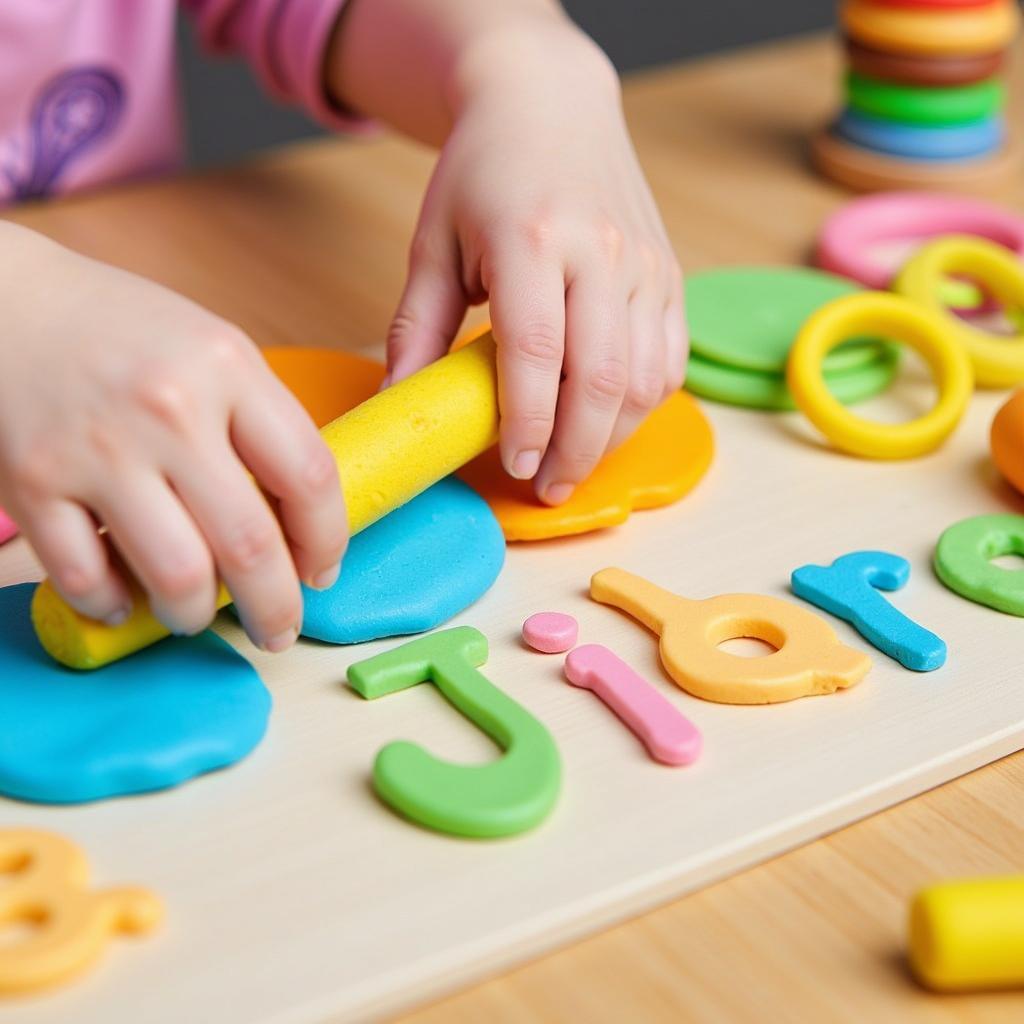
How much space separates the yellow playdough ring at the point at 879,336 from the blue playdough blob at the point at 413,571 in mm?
184

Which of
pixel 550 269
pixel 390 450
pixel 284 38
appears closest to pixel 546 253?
pixel 550 269

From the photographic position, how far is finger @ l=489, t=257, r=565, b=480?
1.90 ft

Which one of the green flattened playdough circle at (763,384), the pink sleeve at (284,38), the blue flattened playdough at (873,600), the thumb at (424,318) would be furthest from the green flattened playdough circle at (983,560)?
the pink sleeve at (284,38)

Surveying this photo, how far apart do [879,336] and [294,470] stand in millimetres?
385

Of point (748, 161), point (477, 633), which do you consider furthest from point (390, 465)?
point (748, 161)

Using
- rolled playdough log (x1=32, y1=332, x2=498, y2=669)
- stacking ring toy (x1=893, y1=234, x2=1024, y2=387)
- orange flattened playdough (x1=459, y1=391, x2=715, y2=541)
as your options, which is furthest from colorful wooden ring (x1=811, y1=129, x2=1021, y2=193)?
rolled playdough log (x1=32, y1=332, x2=498, y2=669)

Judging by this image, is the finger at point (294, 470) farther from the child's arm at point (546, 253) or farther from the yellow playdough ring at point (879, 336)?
the yellow playdough ring at point (879, 336)

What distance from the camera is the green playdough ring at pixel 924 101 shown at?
97 cm

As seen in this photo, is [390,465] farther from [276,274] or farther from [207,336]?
[276,274]

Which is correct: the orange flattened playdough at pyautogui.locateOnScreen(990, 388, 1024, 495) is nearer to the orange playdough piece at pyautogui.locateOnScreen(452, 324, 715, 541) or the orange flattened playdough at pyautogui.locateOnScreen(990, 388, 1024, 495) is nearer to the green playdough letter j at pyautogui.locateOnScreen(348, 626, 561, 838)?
the orange playdough piece at pyautogui.locateOnScreen(452, 324, 715, 541)

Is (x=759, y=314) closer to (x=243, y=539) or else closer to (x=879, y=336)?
(x=879, y=336)

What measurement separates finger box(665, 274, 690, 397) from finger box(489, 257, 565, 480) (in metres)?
0.07

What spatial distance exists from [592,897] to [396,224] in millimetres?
605

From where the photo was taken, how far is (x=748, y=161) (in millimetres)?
1048
